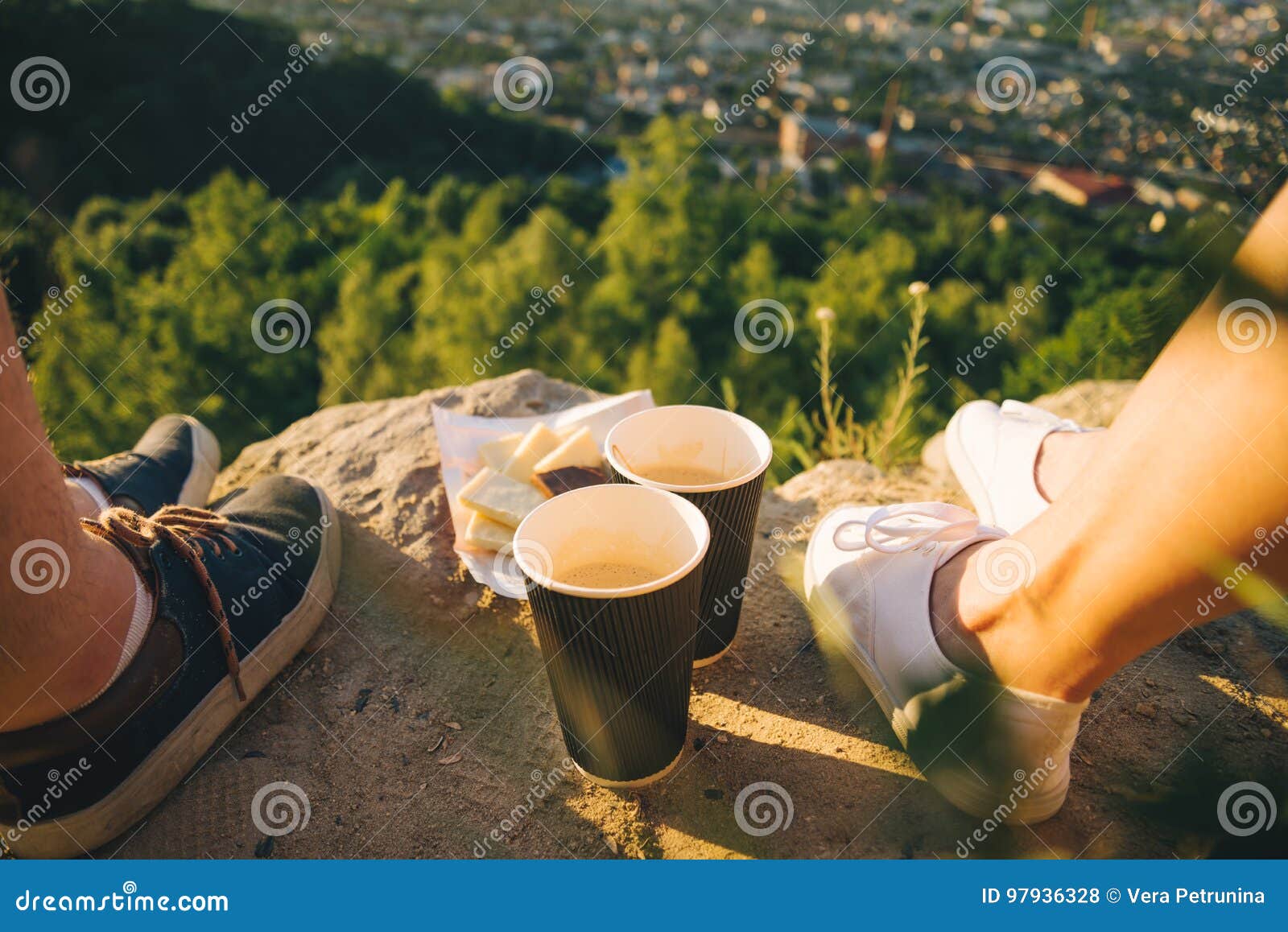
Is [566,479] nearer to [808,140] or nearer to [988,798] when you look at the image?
[988,798]

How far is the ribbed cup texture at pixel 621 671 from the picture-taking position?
59.5 inches

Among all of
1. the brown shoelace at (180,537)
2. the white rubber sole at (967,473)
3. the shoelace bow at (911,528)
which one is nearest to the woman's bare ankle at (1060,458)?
the white rubber sole at (967,473)

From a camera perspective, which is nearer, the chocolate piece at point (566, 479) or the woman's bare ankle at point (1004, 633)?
the woman's bare ankle at point (1004, 633)

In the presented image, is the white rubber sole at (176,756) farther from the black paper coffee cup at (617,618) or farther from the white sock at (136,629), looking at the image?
the black paper coffee cup at (617,618)

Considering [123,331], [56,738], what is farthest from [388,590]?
[123,331]

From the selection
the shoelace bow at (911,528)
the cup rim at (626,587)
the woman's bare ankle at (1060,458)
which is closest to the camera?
the cup rim at (626,587)

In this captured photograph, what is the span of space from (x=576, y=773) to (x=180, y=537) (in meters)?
1.13

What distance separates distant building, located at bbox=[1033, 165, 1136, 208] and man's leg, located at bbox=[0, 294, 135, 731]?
15237 mm

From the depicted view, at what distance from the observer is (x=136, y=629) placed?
180 cm

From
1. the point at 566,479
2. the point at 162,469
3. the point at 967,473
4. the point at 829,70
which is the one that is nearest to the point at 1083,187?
the point at 829,70

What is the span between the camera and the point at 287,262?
85.0 feet

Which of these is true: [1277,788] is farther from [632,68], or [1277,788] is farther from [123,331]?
[632,68]

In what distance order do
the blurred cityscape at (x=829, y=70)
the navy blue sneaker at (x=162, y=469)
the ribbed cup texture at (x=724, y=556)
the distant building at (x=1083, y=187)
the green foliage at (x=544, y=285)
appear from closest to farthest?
the ribbed cup texture at (x=724, y=556) → the navy blue sneaker at (x=162, y=469) → the blurred cityscape at (x=829, y=70) → the distant building at (x=1083, y=187) → the green foliage at (x=544, y=285)

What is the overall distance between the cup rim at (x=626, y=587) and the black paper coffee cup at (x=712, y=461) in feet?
0.58
